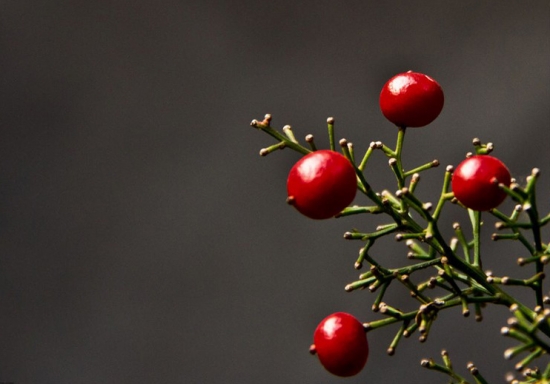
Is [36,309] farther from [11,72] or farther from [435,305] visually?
[435,305]

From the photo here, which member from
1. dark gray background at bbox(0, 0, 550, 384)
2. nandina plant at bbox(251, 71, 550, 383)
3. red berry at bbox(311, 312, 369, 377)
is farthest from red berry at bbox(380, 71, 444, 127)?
dark gray background at bbox(0, 0, 550, 384)

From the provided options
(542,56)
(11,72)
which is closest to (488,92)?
(542,56)

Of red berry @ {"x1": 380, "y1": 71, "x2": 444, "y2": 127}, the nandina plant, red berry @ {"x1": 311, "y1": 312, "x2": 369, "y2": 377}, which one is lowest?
red berry @ {"x1": 311, "y1": 312, "x2": 369, "y2": 377}

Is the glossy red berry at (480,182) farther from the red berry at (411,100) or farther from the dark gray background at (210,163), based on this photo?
the dark gray background at (210,163)

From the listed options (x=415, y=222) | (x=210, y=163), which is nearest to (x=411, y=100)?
(x=415, y=222)

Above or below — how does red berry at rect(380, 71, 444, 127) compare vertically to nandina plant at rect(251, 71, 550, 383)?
above

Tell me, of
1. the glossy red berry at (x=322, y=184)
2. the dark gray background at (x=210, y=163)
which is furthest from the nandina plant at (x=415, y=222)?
the dark gray background at (x=210, y=163)

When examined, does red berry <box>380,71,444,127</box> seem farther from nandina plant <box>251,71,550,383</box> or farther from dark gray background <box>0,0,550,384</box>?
dark gray background <box>0,0,550,384</box>
